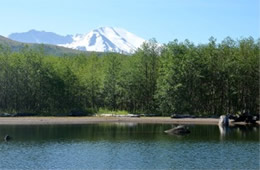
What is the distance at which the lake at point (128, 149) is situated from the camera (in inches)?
1783

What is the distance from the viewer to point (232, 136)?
69.2 meters

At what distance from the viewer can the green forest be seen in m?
110

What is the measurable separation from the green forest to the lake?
1249 inches

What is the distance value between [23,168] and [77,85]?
7988 centimetres

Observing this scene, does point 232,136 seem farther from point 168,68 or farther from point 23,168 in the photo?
point 168,68

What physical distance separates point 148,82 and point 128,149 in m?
64.4

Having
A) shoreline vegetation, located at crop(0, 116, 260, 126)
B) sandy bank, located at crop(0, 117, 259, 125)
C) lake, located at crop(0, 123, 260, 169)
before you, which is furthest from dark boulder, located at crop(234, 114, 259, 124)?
lake, located at crop(0, 123, 260, 169)

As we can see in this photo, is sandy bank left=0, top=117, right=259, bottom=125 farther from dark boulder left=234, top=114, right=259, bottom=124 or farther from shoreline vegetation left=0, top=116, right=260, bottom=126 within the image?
dark boulder left=234, top=114, right=259, bottom=124

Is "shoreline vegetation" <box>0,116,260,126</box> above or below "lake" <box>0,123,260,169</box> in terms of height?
above

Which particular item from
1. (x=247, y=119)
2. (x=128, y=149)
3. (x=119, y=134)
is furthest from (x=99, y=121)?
(x=128, y=149)

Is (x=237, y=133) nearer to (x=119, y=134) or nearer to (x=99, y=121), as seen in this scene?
(x=119, y=134)

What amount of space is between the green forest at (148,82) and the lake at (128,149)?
104 ft

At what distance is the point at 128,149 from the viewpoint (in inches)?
2186

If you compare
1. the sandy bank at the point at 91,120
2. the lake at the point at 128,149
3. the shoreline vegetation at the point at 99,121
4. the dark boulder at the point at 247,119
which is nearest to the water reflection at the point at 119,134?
the lake at the point at 128,149
